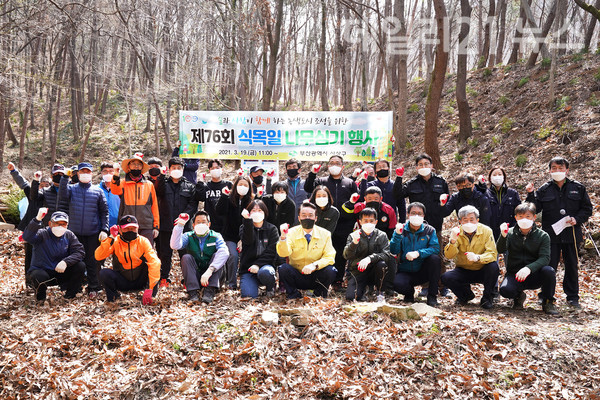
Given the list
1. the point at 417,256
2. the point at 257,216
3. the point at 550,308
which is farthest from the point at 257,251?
the point at 550,308

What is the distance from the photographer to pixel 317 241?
619cm

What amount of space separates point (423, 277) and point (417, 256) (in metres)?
0.37

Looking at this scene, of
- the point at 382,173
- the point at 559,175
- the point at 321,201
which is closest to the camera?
the point at 559,175

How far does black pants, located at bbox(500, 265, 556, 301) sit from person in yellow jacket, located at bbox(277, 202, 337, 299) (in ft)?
7.07

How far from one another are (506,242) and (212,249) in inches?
148

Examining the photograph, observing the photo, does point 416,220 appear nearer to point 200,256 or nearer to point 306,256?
point 306,256

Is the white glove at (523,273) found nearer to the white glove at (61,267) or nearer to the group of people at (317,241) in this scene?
the group of people at (317,241)

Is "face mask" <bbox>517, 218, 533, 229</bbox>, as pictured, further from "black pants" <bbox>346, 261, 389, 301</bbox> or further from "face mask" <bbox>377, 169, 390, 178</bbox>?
"face mask" <bbox>377, 169, 390, 178</bbox>

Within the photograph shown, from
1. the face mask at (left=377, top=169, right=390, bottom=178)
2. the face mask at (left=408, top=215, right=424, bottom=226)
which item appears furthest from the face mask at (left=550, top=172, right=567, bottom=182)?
the face mask at (left=377, top=169, right=390, bottom=178)

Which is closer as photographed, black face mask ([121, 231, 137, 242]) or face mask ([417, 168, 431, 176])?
black face mask ([121, 231, 137, 242])

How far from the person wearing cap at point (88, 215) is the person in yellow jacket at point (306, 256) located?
8.63 feet

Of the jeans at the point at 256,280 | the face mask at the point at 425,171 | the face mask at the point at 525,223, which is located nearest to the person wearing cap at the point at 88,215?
the jeans at the point at 256,280

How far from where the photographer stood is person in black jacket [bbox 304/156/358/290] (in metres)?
6.96

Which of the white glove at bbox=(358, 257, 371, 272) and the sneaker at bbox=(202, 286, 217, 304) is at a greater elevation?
the white glove at bbox=(358, 257, 371, 272)
